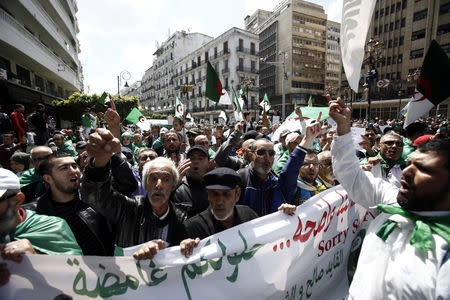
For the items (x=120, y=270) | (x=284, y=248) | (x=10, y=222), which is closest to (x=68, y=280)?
(x=120, y=270)

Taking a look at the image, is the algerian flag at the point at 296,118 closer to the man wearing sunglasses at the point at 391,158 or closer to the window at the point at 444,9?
the man wearing sunglasses at the point at 391,158

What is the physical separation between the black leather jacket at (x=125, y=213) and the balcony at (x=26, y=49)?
1459cm

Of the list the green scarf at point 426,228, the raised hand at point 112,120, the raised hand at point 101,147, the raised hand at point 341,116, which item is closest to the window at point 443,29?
the raised hand at point 341,116

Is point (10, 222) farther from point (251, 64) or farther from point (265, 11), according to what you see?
point (265, 11)

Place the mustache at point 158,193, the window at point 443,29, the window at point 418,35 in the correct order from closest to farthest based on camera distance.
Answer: the mustache at point 158,193, the window at point 443,29, the window at point 418,35

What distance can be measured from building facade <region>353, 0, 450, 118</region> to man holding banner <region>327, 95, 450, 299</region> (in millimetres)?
37628

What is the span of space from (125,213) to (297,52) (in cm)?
5101

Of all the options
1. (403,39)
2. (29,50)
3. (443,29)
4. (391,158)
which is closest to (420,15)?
(403,39)

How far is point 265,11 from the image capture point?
60.7m

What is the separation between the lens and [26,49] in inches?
565

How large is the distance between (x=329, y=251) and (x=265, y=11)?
69.0m

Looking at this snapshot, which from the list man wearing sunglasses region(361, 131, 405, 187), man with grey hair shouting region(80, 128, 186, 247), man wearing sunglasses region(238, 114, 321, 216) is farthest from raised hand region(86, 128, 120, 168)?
man wearing sunglasses region(361, 131, 405, 187)

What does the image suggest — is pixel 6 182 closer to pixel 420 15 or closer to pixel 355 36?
pixel 355 36

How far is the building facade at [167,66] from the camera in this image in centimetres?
5672
